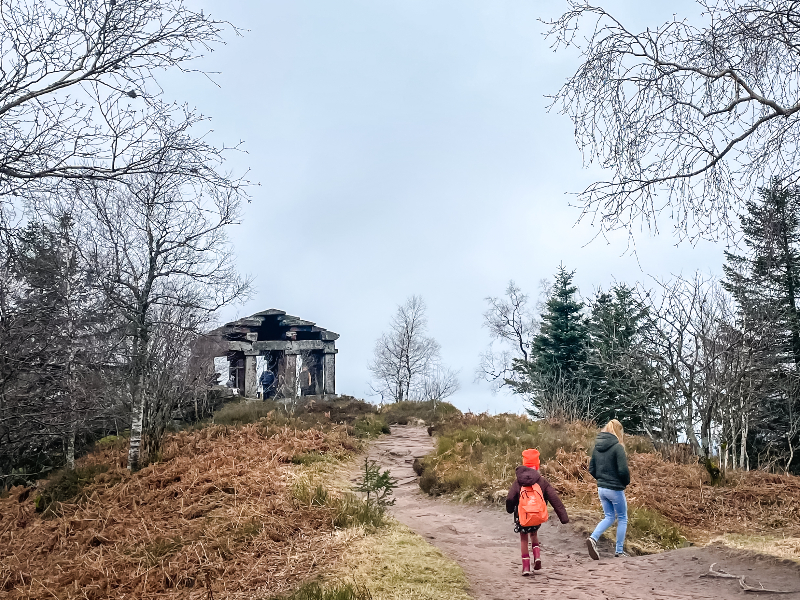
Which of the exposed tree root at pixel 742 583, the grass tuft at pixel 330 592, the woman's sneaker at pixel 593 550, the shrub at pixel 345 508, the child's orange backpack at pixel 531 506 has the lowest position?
the woman's sneaker at pixel 593 550

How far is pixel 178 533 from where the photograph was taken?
797cm

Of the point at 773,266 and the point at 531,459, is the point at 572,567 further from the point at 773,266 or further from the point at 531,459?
the point at 773,266

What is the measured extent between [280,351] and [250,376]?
2.08 metres

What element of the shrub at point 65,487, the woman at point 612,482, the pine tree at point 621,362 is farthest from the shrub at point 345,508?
the pine tree at point 621,362

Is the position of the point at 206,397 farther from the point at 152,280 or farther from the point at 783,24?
the point at 783,24

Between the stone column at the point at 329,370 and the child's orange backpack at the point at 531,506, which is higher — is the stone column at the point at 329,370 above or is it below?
above

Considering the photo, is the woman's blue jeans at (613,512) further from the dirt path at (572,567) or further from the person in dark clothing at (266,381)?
the person in dark clothing at (266,381)

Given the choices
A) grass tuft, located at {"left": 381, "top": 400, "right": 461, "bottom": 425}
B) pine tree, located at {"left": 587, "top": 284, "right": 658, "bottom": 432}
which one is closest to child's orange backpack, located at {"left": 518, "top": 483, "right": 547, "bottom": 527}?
pine tree, located at {"left": 587, "top": 284, "right": 658, "bottom": 432}

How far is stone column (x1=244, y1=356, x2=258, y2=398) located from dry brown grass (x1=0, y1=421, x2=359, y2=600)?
1486 centimetres

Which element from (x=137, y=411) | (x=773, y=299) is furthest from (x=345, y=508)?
(x=773, y=299)

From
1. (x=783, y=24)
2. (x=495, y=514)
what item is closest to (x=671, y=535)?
(x=495, y=514)

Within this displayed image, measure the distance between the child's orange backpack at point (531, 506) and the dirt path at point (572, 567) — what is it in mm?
580

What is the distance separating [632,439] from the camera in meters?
17.2

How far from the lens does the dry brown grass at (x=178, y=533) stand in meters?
6.56
